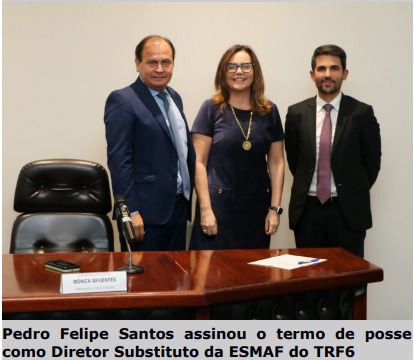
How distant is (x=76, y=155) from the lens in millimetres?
4152

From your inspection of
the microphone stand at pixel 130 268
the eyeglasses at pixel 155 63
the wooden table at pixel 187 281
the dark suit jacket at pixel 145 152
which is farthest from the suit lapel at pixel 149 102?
the microphone stand at pixel 130 268

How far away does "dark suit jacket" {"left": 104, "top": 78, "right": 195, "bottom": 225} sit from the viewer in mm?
3193

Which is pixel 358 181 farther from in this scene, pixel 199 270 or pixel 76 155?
pixel 76 155

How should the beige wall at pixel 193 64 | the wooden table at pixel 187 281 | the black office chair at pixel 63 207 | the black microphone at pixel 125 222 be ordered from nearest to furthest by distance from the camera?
1. the wooden table at pixel 187 281
2. the black microphone at pixel 125 222
3. the black office chair at pixel 63 207
4. the beige wall at pixel 193 64

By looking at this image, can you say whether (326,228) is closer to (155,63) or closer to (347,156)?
(347,156)

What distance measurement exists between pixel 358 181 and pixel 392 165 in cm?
92

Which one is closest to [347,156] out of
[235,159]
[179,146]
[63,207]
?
[235,159]

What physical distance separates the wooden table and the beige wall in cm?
158

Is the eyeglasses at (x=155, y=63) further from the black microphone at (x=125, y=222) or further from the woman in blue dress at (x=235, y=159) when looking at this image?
the black microphone at (x=125, y=222)

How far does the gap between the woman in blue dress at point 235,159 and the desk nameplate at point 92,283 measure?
144cm

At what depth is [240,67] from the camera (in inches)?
139

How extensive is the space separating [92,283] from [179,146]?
137 centimetres

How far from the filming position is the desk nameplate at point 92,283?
2.05m
